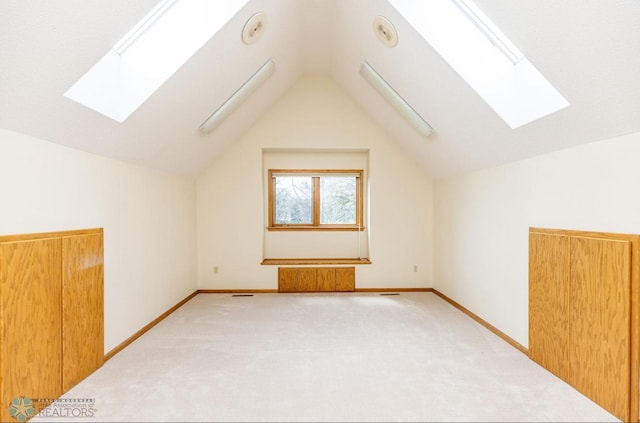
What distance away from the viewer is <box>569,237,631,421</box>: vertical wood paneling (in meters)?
1.77

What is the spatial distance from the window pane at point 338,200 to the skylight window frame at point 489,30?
286cm

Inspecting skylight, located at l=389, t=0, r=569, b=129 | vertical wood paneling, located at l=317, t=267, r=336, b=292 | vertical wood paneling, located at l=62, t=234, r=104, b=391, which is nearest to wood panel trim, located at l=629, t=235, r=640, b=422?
skylight, located at l=389, t=0, r=569, b=129

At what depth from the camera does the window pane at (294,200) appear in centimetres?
498

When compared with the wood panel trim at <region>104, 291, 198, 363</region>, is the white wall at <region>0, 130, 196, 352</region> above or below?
above

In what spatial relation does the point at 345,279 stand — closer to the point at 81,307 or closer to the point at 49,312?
the point at 81,307

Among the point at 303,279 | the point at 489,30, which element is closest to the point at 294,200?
the point at 303,279

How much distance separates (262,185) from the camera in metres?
4.66

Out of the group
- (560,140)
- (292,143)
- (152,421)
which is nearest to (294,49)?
(292,143)

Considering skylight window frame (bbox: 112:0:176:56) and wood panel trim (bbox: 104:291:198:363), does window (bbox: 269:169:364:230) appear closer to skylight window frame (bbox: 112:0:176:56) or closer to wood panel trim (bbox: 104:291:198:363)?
wood panel trim (bbox: 104:291:198:363)

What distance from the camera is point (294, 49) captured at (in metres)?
3.64

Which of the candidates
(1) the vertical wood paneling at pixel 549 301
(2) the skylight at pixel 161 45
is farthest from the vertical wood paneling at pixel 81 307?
(1) the vertical wood paneling at pixel 549 301

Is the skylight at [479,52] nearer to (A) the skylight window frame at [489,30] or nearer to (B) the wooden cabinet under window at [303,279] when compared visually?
(A) the skylight window frame at [489,30]

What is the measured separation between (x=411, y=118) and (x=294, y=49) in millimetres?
1602

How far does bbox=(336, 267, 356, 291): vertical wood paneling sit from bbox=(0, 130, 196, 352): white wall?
2.13m
